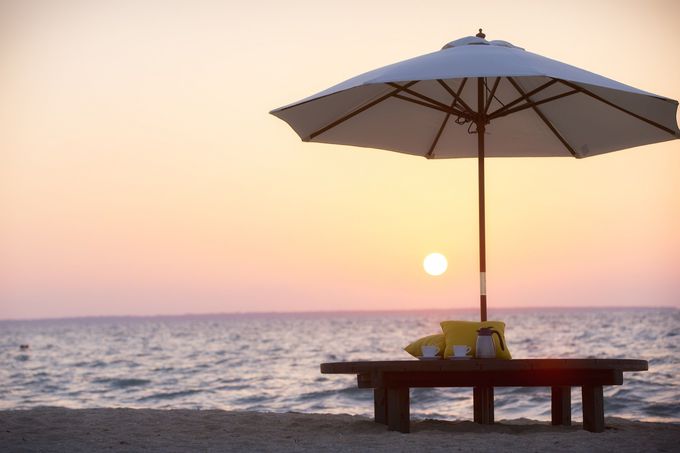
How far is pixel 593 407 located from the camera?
20.2 feet

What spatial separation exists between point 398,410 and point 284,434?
80 centimetres

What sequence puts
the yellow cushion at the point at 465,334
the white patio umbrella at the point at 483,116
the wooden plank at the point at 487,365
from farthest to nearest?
the white patio umbrella at the point at 483,116, the yellow cushion at the point at 465,334, the wooden plank at the point at 487,365

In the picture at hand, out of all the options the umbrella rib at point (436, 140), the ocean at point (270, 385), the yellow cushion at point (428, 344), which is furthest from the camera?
the ocean at point (270, 385)

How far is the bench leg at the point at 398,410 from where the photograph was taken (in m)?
6.04

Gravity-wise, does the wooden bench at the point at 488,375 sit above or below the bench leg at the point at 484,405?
above

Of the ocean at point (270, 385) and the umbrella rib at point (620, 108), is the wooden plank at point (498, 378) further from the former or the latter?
the ocean at point (270, 385)

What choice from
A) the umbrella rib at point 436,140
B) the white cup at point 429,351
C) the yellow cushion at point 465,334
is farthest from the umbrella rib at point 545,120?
the white cup at point 429,351

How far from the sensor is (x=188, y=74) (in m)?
16.7

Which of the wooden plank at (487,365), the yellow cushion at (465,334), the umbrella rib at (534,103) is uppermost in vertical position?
the umbrella rib at (534,103)

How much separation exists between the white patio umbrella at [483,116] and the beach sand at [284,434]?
108cm

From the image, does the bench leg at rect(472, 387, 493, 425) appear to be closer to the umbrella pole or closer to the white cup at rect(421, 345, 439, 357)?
the umbrella pole

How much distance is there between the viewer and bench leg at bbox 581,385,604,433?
614 cm

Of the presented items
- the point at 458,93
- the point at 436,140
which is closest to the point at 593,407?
A: the point at 458,93

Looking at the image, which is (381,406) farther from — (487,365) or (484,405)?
(487,365)
